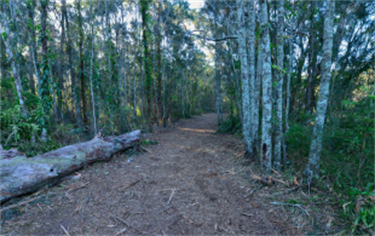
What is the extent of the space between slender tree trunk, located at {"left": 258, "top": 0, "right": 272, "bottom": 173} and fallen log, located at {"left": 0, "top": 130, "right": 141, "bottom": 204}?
500cm

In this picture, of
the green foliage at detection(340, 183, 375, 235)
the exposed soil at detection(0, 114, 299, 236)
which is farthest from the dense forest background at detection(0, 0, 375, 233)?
the exposed soil at detection(0, 114, 299, 236)

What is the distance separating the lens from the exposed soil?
2.85 meters

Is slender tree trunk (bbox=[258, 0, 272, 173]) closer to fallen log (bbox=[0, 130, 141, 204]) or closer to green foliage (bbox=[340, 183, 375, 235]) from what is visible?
green foliage (bbox=[340, 183, 375, 235])

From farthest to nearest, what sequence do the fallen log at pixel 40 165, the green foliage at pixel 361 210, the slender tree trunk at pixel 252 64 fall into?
the slender tree trunk at pixel 252 64 → the fallen log at pixel 40 165 → the green foliage at pixel 361 210

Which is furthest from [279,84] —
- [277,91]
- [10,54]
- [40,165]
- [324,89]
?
[10,54]

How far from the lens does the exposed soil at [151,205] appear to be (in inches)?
112

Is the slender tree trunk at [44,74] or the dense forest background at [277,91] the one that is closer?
the dense forest background at [277,91]

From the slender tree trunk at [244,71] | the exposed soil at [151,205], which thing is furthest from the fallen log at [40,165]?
the slender tree trunk at [244,71]

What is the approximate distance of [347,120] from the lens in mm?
3883

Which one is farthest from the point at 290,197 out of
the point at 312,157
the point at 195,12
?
the point at 195,12

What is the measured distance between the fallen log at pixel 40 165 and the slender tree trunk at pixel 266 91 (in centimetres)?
500

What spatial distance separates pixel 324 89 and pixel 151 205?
4296 millimetres

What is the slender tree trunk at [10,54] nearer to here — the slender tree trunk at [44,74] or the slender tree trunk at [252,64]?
the slender tree trunk at [44,74]

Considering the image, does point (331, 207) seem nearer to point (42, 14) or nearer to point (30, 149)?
point (30, 149)
